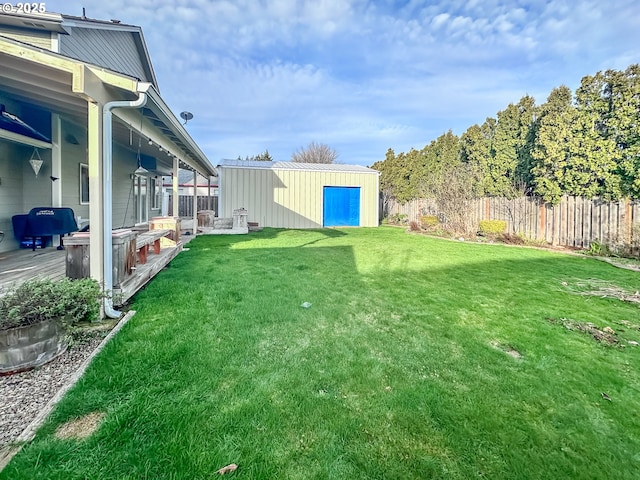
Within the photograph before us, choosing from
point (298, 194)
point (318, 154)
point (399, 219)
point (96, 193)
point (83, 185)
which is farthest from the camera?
point (318, 154)

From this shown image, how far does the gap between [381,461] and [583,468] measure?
965 mm

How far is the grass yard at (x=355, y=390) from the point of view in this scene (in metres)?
1.61

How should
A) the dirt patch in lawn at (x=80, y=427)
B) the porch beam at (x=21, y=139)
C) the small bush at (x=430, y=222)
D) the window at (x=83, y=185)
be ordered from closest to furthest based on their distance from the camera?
the dirt patch in lawn at (x=80, y=427) < the porch beam at (x=21, y=139) < the window at (x=83, y=185) < the small bush at (x=430, y=222)

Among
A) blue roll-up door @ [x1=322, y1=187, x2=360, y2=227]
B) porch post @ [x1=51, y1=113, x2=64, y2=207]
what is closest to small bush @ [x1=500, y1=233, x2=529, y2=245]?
blue roll-up door @ [x1=322, y1=187, x2=360, y2=227]

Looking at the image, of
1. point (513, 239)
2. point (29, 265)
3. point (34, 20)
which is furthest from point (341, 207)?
point (29, 265)

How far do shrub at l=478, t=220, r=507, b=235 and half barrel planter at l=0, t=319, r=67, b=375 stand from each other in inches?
455

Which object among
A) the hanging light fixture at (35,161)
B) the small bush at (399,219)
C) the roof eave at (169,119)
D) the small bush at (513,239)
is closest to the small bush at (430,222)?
the small bush at (513,239)

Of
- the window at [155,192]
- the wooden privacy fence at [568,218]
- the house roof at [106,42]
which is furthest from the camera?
the window at [155,192]

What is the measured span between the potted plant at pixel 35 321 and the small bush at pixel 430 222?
12662 mm

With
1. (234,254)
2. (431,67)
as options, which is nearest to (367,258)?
(234,254)

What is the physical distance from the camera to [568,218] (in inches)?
378

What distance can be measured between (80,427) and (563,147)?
11.6m

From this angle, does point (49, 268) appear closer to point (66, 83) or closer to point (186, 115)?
point (66, 83)

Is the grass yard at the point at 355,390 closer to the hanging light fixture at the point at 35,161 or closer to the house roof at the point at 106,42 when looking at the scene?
the hanging light fixture at the point at 35,161
